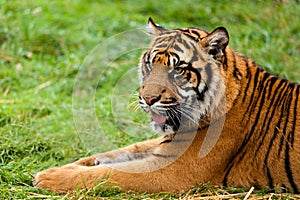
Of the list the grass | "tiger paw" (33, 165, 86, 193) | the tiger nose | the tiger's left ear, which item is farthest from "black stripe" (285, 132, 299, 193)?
"tiger paw" (33, 165, 86, 193)

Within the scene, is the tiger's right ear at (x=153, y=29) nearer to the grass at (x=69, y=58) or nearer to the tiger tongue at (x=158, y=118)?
the tiger tongue at (x=158, y=118)

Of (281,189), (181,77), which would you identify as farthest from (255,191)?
(181,77)

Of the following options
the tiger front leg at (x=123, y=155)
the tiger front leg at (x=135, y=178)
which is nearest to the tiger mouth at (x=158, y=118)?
the tiger front leg at (x=135, y=178)

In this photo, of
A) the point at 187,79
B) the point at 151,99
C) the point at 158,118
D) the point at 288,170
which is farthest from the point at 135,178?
the point at 288,170

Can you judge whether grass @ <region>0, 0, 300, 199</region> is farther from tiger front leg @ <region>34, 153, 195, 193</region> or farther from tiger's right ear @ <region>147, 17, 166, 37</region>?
tiger's right ear @ <region>147, 17, 166, 37</region>

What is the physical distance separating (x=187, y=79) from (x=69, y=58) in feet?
11.4

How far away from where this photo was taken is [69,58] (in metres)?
7.15

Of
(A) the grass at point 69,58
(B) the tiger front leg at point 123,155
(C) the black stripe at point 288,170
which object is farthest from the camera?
(A) the grass at point 69,58

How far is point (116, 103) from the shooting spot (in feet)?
20.0

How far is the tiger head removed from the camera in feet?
12.7

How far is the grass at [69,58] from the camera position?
4602mm

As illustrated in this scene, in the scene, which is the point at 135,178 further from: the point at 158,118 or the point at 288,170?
the point at 288,170

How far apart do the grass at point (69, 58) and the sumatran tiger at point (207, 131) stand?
10cm

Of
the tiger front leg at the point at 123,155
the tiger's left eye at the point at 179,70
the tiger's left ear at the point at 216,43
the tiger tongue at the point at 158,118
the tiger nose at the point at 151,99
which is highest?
the tiger's left ear at the point at 216,43
